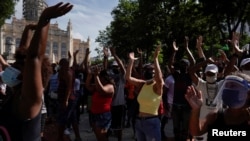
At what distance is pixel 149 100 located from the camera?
655cm

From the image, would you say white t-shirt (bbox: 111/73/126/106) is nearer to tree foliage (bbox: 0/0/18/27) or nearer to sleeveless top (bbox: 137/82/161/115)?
sleeveless top (bbox: 137/82/161/115)

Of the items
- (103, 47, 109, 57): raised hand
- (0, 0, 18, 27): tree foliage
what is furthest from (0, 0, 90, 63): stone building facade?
(103, 47, 109, 57): raised hand

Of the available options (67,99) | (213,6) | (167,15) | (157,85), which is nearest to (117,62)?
(67,99)

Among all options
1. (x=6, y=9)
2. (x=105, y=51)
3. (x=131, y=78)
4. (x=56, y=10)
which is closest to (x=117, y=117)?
(x=105, y=51)

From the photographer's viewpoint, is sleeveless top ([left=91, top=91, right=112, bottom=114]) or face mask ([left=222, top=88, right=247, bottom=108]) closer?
face mask ([left=222, top=88, right=247, bottom=108])

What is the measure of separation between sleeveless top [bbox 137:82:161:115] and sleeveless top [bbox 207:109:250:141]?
2954 mm

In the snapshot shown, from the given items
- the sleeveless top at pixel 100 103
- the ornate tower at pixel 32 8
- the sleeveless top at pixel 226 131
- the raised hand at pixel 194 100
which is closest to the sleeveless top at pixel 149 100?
the sleeveless top at pixel 100 103

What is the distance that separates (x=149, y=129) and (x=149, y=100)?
0.39 m

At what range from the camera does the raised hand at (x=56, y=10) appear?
3.07 metres

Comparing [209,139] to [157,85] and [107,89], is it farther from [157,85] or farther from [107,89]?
[107,89]

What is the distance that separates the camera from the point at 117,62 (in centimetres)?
923

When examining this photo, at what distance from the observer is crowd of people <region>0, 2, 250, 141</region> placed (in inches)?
121

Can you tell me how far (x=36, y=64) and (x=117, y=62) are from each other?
623cm

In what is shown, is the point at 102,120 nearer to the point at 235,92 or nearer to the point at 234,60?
the point at 234,60
